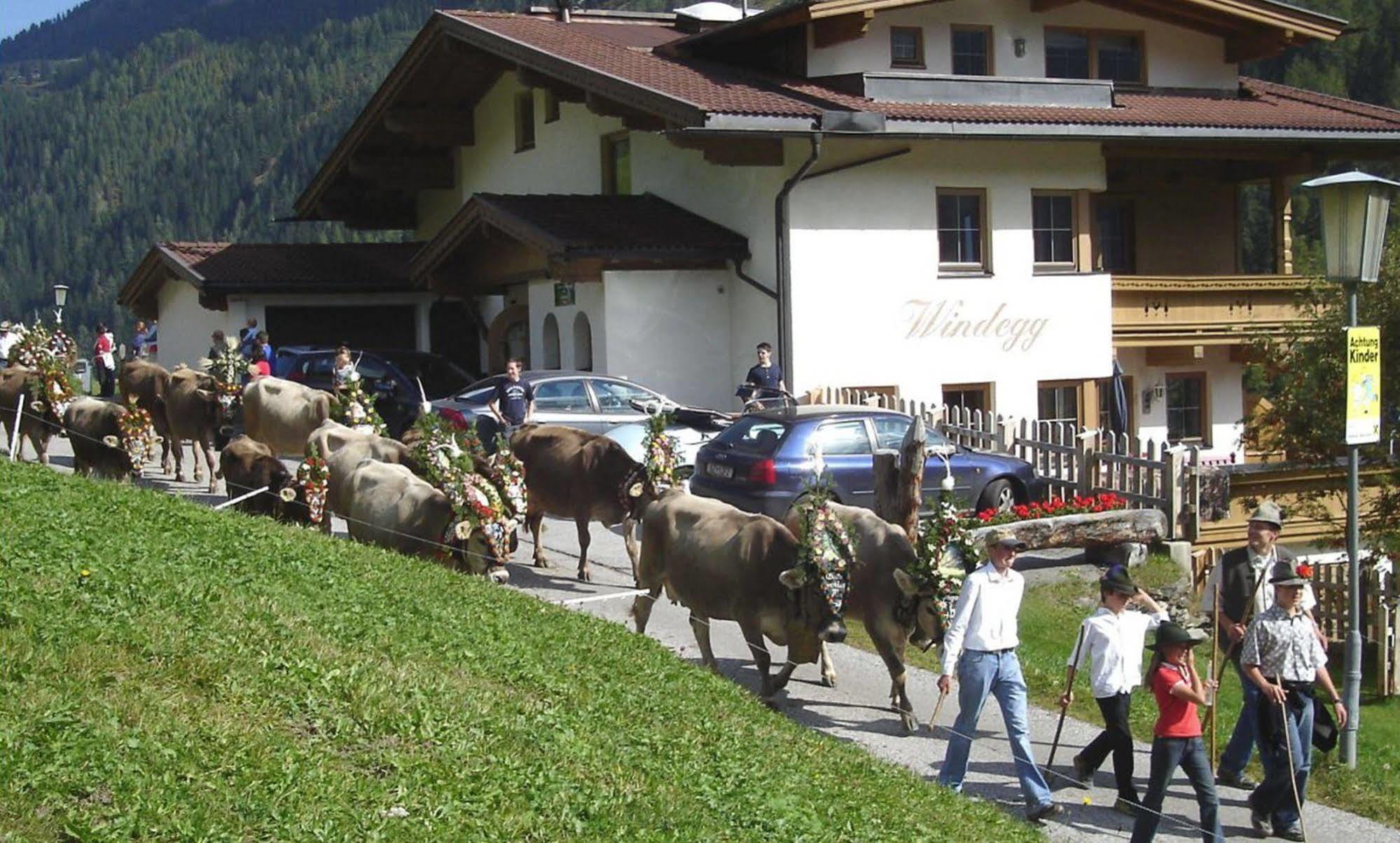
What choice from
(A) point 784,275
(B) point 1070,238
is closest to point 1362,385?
(A) point 784,275

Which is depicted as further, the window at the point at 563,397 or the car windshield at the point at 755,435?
the window at the point at 563,397

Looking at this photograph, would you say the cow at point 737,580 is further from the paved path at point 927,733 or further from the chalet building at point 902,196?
the chalet building at point 902,196

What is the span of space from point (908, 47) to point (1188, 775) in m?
19.4

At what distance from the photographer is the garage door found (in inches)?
1369

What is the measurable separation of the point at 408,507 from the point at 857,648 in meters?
4.26

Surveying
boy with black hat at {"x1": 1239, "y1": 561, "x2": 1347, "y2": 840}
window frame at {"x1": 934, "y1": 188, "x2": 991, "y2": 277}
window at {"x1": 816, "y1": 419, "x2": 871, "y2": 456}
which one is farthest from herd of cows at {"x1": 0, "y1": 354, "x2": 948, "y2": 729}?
window frame at {"x1": 934, "y1": 188, "x2": 991, "y2": 277}

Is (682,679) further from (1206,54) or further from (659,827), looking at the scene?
(1206,54)

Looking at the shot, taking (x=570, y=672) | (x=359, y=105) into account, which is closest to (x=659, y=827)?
(x=570, y=672)

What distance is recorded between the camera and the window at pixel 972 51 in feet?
93.8

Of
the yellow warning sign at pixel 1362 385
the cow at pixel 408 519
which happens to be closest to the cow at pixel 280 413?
the cow at pixel 408 519

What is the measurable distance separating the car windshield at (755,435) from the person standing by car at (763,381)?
484 cm

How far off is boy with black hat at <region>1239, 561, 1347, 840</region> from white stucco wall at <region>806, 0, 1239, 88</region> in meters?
17.4

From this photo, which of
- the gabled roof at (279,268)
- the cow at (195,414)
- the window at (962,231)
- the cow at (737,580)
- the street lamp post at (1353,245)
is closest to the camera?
the cow at (737,580)

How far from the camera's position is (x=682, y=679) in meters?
11.3
